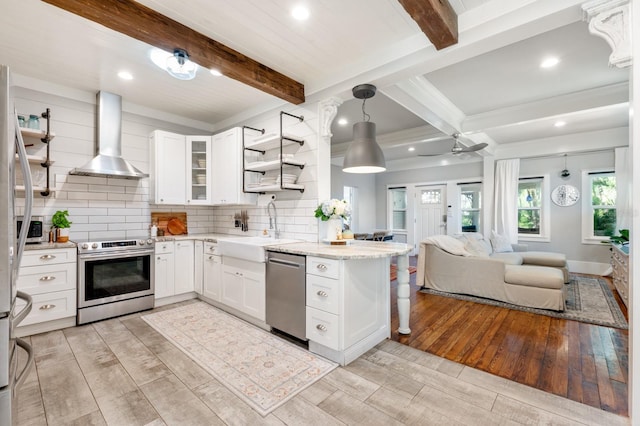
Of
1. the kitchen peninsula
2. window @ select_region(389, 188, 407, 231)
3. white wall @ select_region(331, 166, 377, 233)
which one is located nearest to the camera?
the kitchen peninsula

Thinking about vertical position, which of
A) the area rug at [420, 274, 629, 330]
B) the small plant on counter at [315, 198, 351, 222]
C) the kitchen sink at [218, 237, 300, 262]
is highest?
the small plant on counter at [315, 198, 351, 222]

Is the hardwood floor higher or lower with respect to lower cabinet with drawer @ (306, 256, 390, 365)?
A: lower

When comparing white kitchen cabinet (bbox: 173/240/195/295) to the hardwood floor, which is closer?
the hardwood floor

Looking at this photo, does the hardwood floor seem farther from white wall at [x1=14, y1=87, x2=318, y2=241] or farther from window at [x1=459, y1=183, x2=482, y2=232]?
window at [x1=459, y1=183, x2=482, y2=232]

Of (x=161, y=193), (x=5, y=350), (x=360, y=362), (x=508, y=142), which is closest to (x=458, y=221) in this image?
(x=508, y=142)

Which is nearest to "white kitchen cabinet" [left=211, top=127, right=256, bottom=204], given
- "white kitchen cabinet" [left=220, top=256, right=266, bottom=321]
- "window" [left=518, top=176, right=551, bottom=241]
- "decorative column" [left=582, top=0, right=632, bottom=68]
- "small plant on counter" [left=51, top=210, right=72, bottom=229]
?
"white kitchen cabinet" [left=220, top=256, right=266, bottom=321]

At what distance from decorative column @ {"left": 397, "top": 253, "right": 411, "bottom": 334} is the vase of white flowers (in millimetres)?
687

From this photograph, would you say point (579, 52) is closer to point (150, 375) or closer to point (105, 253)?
point (150, 375)

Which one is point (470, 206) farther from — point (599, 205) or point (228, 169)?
point (228, 169)

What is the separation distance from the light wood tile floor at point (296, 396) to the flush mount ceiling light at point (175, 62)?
8.18ft

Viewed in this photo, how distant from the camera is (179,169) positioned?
4.10m

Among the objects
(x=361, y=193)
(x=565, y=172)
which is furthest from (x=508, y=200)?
(x=361, y=193)

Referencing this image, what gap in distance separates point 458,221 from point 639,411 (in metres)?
6.20

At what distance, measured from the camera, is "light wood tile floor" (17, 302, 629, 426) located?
1724 mm
